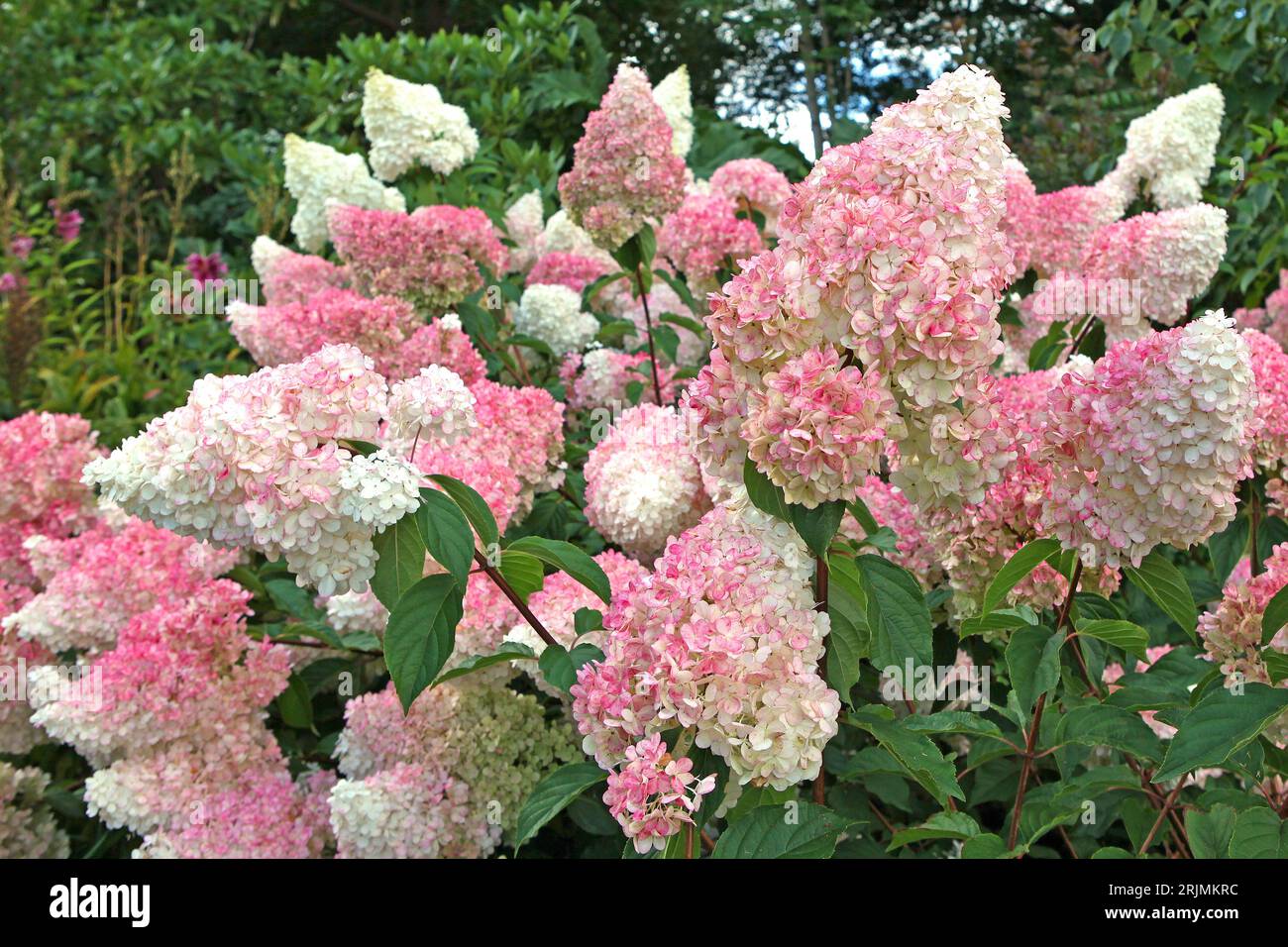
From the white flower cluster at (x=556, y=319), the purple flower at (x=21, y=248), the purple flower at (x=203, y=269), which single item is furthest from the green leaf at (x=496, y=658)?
the purple flower at (x=21, y=248)

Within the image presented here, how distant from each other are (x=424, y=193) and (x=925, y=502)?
2313mm

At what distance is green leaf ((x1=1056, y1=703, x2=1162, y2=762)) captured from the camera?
140cm

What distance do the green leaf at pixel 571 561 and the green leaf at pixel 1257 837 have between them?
759mm

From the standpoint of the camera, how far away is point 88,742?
190cm

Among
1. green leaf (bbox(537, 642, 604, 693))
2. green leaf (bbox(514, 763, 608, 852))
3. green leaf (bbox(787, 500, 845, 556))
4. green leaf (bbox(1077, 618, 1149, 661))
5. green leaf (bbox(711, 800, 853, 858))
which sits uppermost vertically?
green leaf (bbox(787, 500, 845, 556))

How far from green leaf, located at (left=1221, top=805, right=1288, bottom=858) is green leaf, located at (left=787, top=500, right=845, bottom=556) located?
0.59 m

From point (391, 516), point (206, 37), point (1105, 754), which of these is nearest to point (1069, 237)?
point (1105, 754)

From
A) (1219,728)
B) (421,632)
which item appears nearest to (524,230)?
(421,632)

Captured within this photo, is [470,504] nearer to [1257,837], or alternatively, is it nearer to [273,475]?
[273,475]

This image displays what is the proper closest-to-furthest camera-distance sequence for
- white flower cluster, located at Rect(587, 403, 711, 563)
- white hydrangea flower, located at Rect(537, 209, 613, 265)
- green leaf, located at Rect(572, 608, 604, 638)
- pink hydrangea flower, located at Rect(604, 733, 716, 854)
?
pink hydrangea flower, located at Rect(604, 733, 716, 854)
green leaf, located at Rect(572, 608, 604, 638)
white flower cluster, located at Rect(587, 403, 711, 563)
white hydrangea flower, located at Rect(537, 209, 613, 265)

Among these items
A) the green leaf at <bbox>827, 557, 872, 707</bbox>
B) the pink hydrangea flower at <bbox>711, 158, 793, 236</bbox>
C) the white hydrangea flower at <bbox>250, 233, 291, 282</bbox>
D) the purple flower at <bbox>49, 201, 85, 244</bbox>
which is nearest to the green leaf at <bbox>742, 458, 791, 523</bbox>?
the green leaf at <bbox>827, 557, 872, 707</bbox>

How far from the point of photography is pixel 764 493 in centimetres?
118

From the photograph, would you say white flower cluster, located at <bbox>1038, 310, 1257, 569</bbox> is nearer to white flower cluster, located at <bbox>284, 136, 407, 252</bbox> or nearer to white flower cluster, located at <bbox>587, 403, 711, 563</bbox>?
white flower cluster, located at <bbox>587, 403, 711, 563</bbox>

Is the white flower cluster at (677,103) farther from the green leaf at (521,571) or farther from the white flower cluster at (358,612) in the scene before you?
the green leaf at (521,571)
